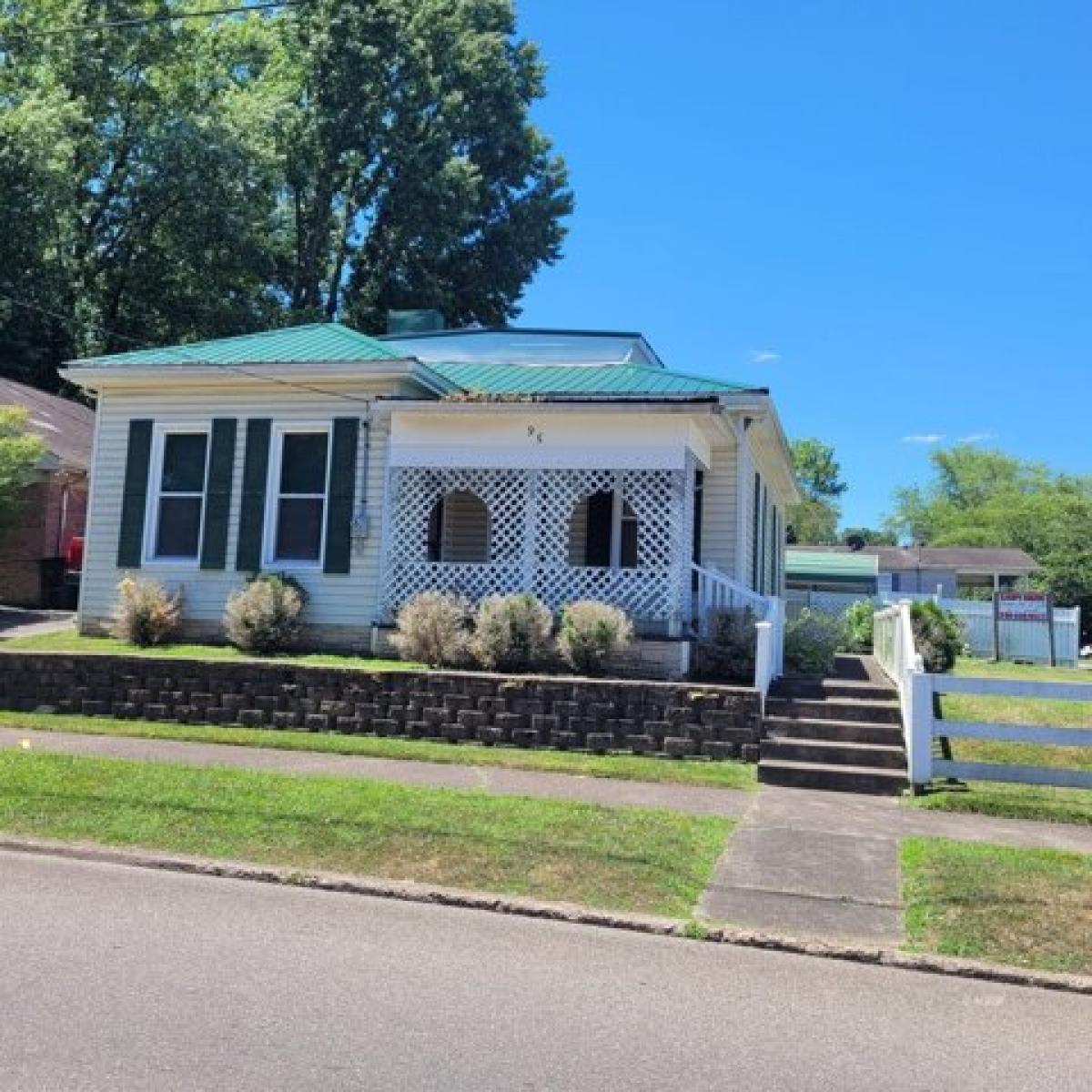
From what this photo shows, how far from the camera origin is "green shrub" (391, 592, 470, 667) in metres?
12.2

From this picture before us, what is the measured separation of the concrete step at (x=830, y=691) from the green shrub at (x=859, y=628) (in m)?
→ 8.98

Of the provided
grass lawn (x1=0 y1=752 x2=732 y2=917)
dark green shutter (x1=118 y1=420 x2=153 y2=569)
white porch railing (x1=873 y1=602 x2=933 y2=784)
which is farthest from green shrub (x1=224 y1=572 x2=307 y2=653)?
white porch railing (x1=873 y1=602 x2=933 y2=784)

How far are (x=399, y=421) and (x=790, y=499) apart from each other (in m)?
12.6

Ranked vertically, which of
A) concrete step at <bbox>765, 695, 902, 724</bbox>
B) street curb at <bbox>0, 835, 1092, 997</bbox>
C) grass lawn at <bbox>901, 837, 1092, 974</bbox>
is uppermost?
concrete step at <bbox>765, 695, 902, 724</bbox>

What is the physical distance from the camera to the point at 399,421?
13375 millimetres

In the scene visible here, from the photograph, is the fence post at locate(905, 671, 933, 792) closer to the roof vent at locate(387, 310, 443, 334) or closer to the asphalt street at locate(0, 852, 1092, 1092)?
the asphalt street at locate(0, 852, 1092, 1092)

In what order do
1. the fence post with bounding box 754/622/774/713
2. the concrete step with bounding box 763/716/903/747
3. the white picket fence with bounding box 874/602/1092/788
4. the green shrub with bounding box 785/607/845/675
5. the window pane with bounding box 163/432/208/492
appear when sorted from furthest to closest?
the window pane with bounding box 163/432/208/492
the green shrub with bounding box 785/607/845/675
the fence post with bounding box 754/622/774/713
the concrete step with bounding box 763/716/903/747
the white picket fence with bounding box 874/602/1092/788

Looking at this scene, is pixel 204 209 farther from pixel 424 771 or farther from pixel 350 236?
pixel 424 771

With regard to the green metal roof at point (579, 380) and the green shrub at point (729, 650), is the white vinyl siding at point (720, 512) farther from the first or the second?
the green shrub at point (729, 650)

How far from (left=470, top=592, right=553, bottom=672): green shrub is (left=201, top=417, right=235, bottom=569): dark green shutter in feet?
14.3

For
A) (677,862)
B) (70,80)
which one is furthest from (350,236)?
(677,862)

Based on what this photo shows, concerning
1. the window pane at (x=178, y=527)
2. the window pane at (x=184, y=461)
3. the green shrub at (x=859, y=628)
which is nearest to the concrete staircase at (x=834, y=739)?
the window pane at (x=178, y=527)

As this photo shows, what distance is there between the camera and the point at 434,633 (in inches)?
482

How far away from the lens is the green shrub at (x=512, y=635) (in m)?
11.9
